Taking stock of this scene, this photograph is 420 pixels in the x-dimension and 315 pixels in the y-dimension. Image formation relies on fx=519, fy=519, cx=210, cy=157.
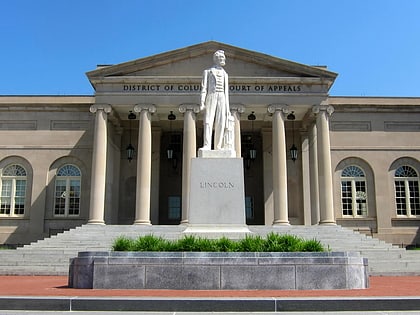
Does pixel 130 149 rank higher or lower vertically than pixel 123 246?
higher

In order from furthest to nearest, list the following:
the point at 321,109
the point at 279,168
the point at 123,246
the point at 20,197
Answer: the point at 20,197 → the point at 321,109 → the point at 279,168 → the point at 123,246

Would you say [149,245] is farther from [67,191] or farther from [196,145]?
[67,191]

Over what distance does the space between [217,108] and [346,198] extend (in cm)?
2544

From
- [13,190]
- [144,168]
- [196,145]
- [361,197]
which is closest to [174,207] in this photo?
[196,145]

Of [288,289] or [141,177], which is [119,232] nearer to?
[141,177]

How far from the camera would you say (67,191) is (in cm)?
4000

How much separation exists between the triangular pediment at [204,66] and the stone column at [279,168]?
2853 mm

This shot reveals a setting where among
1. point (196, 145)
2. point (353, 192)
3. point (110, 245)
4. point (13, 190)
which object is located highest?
point (196, 145)

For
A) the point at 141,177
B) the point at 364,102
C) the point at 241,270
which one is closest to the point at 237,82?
the point at 141,177

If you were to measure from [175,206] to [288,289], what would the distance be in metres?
29.9

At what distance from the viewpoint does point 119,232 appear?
30953 mm

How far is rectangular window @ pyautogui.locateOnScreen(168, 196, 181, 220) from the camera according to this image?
41575mm

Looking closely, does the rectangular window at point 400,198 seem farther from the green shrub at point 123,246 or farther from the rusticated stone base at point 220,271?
the green shrub at point 123,246

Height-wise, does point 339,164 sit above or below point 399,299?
above
